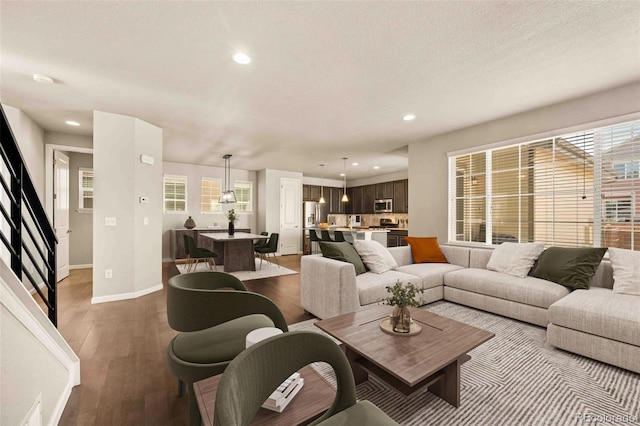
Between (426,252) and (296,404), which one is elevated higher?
(426,252)

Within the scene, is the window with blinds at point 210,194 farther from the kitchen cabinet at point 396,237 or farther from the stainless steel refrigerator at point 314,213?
the kitchen cabinet at point 396,237

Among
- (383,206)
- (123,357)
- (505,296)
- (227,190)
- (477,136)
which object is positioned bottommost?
(123,357)

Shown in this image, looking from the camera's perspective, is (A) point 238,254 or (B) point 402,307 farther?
(A) point 238,254

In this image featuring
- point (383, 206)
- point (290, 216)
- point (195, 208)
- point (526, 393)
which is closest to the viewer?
point (526, 393)

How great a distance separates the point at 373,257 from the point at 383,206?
5684mm

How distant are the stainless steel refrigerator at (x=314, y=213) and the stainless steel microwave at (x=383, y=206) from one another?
5.85 feet

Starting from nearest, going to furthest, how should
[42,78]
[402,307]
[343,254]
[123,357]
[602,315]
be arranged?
[402,307] → [602,315] → [123,357] → [42,78] → [343,254]

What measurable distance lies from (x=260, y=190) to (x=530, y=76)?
280 inches

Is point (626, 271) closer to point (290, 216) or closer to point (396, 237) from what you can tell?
point (396, 237)

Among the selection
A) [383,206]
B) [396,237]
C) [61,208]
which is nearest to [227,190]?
[61,208]

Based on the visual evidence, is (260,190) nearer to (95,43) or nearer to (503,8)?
(95,43)

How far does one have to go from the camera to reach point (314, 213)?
9602 millimetres

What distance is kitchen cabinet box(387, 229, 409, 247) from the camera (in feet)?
25.7

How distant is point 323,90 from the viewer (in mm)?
3246
